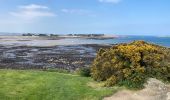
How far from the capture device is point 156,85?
20.9m

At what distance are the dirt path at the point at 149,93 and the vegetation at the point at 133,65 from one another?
490 millimetres

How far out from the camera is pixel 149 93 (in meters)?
20.1

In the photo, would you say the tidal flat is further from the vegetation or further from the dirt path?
the dirt path

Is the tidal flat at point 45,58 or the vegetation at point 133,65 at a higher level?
the vegetation at point 133,65

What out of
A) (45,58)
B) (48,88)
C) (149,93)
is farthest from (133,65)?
(45,58)

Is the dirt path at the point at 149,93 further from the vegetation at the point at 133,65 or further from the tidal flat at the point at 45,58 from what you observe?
the tidal flat at the point at 45,58

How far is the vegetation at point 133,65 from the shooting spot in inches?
832

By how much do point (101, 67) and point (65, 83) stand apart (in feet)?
8.73

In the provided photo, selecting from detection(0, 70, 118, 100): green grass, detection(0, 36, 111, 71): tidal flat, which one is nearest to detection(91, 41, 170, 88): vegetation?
detection(0, 70, 118, 100): green grass

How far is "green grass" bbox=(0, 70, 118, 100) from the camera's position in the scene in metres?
19.7

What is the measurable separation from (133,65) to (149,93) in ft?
6.36

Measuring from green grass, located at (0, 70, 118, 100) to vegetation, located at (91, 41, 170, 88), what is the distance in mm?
900

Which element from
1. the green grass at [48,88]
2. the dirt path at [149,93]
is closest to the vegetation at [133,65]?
the dirt path at [149,93]

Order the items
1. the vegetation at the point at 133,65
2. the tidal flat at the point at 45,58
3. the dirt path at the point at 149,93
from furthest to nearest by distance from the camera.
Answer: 1. the tidal flat at the point at 45,58
2. the vegetation at the point at 133,65
3. the dirt path at the point at 149,93
